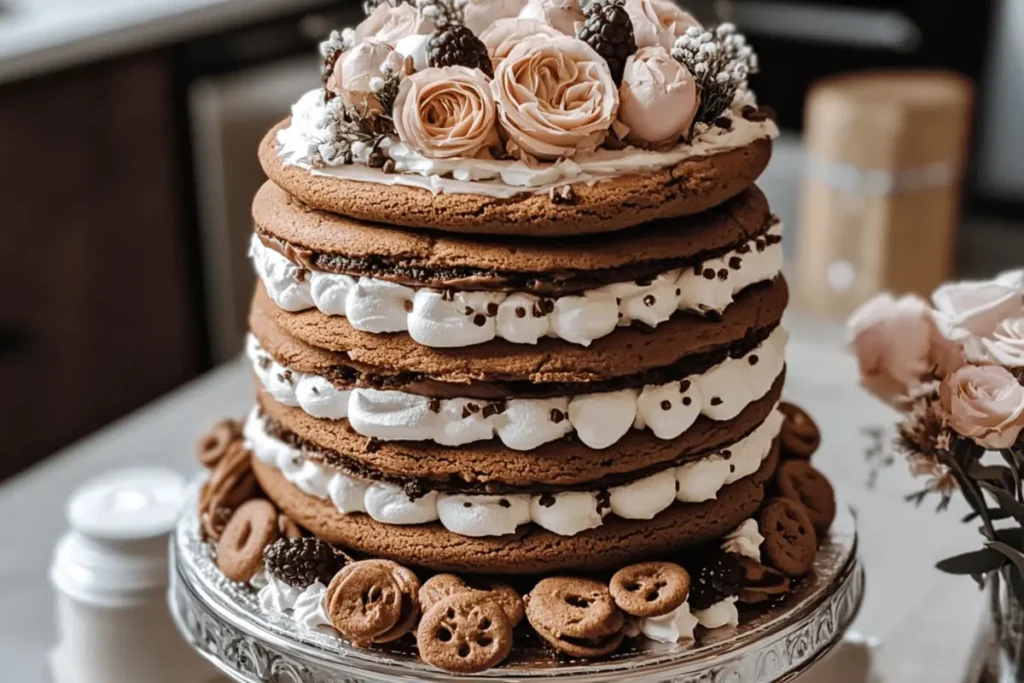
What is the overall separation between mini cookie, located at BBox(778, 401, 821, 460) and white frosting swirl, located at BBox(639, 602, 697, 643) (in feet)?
1.22

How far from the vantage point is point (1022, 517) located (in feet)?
4.39

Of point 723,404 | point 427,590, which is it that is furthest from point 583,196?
point 427,590

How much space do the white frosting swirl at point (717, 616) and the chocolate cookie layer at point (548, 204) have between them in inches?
15.0

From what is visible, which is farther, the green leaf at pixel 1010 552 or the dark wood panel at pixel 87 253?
the dark wood panel at pixel 87 253

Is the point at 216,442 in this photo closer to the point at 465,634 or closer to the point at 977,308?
the point at 465,634

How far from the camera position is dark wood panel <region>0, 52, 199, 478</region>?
285 cm

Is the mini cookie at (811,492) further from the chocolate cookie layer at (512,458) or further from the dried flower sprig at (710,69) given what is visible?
the dried flower sprig at (710,69)

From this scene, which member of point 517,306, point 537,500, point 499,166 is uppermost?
point 499,166

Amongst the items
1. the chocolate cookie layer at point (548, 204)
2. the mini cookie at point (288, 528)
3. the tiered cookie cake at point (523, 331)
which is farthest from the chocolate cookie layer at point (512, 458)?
the chocolate cookie layer at point (548, 204)

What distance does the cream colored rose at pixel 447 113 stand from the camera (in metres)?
1.22

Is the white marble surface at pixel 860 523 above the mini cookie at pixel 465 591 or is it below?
below

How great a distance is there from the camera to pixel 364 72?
1.27 m

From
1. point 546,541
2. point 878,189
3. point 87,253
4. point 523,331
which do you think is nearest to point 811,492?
point 546,541

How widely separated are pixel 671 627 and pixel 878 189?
2.19 metres
